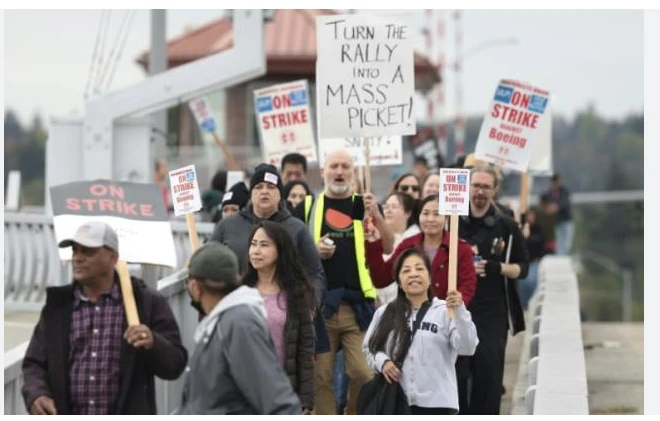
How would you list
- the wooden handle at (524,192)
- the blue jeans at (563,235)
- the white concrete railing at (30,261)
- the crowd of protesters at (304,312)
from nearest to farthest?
the crowd of protesters at (304,312) < the wooden handle at (524,192) < the white concrete railing at (30,261) < the blue jeans at (563,235)

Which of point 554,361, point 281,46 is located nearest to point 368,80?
point 554,361

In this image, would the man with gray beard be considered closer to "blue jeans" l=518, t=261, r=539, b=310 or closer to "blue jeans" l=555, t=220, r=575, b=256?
"blue jeans" l=518, t=261, r=539, b=310

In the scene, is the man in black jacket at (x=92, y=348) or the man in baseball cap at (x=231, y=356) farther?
the man in black jacket at (x=92, y=348)

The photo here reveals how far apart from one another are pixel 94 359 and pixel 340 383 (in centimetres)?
Result: 460

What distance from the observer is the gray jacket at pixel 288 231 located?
35.4 ft

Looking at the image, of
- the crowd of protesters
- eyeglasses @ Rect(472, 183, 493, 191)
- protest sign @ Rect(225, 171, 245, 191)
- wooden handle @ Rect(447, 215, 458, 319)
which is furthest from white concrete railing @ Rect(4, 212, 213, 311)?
wooden handle @ Rect(447, 215, 458, 319)

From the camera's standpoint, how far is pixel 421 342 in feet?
34.4

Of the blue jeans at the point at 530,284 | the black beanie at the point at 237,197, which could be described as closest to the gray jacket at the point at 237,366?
the black beanie at the point at 237,197

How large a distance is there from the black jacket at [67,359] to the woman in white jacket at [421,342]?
2.23m

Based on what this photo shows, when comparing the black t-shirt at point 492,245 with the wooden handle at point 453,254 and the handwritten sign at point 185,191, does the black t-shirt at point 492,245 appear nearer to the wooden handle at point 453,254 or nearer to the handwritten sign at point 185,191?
the wooden handle at point 453,254

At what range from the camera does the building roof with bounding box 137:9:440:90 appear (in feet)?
133

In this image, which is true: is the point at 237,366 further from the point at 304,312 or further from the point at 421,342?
the point at 421,342

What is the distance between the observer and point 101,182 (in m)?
→ 9.45

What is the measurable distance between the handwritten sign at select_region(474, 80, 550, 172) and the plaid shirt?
708 centimetres
